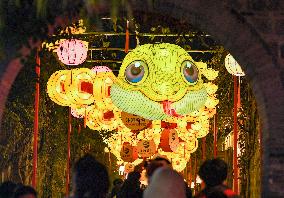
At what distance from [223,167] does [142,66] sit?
6947 mm

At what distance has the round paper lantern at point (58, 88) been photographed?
15.8 m

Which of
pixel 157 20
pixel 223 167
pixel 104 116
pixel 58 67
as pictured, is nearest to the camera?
pixel 223 167

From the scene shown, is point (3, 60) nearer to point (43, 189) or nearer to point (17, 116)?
point (17, 116)

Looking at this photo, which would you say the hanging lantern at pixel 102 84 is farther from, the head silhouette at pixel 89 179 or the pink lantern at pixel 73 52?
the head silhouette at pixel 89 179

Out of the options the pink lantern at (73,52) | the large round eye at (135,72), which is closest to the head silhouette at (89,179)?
the large round eye at (135,72)

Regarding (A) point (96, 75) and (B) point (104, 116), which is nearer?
(A) point (96, 75)

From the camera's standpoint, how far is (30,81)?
14648 millimetres

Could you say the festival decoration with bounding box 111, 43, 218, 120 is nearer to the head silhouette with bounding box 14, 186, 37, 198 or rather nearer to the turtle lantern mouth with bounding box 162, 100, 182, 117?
the turtle lantern mouth with bounding box 162, 100, 182, 117

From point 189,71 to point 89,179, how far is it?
345 inches

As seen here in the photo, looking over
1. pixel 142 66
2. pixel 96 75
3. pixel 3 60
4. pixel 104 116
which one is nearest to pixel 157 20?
pixel 3 60

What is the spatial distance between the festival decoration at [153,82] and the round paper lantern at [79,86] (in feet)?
4.67

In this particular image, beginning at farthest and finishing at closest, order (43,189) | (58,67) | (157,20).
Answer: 1. (43,189)
2. (58,67)
3. (157,20)

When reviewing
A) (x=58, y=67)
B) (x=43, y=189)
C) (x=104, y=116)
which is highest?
(x=58, y=67)

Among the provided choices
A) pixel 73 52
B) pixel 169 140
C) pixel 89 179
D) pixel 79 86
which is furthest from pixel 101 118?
pixel 89 179
